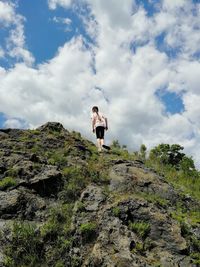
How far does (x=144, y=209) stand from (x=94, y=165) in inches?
169

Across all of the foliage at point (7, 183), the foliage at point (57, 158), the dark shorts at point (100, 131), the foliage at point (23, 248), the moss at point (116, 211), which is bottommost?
the foliage at point (23, 248)

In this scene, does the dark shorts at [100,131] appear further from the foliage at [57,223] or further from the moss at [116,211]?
the moss at [116,211]

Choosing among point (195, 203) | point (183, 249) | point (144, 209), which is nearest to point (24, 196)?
point (144, 209)

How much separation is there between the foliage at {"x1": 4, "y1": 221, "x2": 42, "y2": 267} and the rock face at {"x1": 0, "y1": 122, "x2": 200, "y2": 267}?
0.06m

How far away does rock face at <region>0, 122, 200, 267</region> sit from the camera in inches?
410

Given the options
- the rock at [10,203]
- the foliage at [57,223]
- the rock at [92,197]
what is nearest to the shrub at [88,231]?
the foliage at [57,223]

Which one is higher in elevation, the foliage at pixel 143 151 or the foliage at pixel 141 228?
the foliage at pixel 143 151

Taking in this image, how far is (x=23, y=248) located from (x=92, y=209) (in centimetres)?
254

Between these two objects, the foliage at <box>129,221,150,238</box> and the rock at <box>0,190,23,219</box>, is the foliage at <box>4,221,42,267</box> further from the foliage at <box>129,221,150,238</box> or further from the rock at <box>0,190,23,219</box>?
the foliage at <box>129,221,150,238</box>

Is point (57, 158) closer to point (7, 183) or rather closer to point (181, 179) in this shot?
point (7, 183)

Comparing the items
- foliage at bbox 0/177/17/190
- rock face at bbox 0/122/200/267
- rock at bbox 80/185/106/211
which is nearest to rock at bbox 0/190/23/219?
rock face at bbox 0/122/200/267

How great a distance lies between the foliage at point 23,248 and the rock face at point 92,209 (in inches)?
2.4

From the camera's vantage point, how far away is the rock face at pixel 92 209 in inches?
410

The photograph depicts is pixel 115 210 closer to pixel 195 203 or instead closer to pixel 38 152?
pixel 195 203
